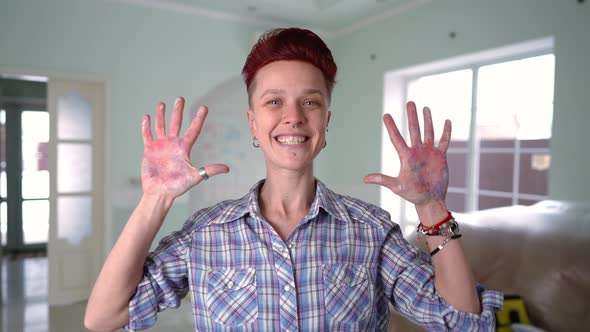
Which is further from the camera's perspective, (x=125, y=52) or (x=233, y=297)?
(x=125, y=52)

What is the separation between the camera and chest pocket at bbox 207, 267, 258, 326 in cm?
82

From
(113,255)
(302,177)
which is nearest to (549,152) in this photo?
(302,177)

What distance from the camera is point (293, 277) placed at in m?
0.82

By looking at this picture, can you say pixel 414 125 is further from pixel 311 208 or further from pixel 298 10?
pixel 298 10

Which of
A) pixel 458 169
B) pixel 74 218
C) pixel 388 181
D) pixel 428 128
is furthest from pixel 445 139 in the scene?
pixel 74 218

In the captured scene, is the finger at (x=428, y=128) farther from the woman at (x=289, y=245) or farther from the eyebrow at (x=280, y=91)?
the eyebrow at (x=280, y=91)

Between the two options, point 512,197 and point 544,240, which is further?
point 512,197

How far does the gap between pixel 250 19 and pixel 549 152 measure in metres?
3.00

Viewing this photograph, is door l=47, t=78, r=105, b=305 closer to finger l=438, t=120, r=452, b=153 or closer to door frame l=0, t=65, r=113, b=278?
door frame l=0, t=65, r=113, b=278

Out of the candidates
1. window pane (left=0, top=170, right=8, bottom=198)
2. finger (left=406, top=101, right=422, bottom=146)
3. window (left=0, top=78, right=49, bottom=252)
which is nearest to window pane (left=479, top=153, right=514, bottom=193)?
finger (left=406, top=101, right=422, bottom=146)

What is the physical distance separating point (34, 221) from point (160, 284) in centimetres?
623

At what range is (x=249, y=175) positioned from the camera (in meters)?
4.49

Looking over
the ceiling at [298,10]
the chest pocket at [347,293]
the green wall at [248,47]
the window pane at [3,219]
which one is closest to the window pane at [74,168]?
the green wall at [248,47]

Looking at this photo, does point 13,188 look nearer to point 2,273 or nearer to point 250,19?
point 2,273
